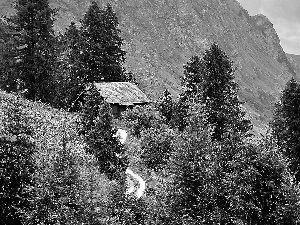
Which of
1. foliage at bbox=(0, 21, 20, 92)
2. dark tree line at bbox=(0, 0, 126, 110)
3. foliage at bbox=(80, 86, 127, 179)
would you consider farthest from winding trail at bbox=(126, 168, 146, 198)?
foliage at bbox=(0, 21, 20, 92)

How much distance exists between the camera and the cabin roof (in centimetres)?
6112

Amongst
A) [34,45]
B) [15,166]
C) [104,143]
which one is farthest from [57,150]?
[34,45]

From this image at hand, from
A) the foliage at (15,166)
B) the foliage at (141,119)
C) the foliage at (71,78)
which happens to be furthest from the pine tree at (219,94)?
the foliage at (71,78)

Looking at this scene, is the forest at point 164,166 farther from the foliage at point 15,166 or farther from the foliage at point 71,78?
the foliage at point 71,78

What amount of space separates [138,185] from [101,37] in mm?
37930

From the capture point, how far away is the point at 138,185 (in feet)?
121

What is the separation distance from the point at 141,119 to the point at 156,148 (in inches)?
451

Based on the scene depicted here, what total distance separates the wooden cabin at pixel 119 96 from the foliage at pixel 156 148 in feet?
59.8

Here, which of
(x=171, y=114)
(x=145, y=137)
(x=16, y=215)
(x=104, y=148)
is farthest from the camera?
(x=171, y=114)

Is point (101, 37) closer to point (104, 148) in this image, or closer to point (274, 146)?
point (104, 148)

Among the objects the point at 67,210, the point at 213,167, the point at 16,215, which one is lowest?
the point at 16,215

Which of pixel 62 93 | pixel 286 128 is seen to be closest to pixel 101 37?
pixel 62 93

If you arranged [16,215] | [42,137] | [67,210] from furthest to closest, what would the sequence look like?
[42,137] → [16,215] → [67,210]

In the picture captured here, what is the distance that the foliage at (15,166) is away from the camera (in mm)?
20453
